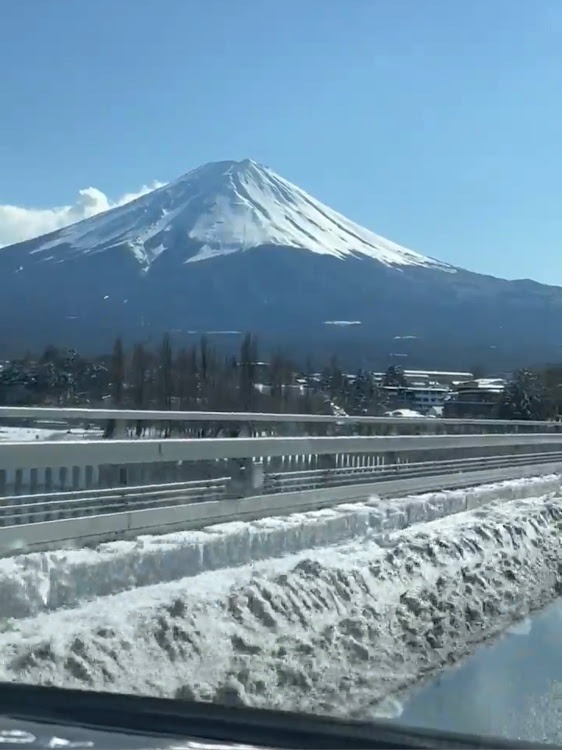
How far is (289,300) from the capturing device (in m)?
166

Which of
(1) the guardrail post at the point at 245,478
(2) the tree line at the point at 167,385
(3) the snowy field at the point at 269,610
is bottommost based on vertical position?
(3) the snowy field at the point at 269,610

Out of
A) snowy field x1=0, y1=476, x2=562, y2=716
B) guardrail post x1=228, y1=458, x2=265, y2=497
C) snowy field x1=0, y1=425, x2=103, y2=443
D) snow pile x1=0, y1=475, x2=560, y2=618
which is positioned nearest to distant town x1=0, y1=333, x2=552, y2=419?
snowy field x1=0, y1=425, x2=103, y2=443

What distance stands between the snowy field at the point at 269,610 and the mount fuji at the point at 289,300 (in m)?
83.5

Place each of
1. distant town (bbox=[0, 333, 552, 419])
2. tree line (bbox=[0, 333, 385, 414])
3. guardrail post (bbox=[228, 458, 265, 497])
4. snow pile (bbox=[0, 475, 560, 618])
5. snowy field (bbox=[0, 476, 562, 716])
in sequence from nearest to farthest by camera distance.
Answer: snowy field (bbox=[0, 476, 562, 716]), snow pile (bbox=[0, 475, 560, 618]), guardrail post (bbox=[228, 458, 265, 497]), tree line (bbox=[0, 333, 385, 414]), distant town (bbox=[0, 333, 552, 419])

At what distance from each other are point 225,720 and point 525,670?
4.47 metres

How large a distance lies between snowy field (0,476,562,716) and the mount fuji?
83.5 metres

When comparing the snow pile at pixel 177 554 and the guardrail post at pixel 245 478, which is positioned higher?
the guardrail post at pixel 245 478

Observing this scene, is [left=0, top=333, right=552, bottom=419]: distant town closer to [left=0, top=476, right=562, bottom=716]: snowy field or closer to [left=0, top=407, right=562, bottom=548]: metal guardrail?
[left=0, top=407, right=562, bottom=548]: metal guardrail

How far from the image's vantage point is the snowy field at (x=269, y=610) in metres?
6.63

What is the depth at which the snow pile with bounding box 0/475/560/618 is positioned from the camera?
309 inches

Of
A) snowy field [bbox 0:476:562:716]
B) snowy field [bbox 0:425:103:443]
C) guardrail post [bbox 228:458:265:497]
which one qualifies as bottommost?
snowy field [bbox 0:476:562:716]

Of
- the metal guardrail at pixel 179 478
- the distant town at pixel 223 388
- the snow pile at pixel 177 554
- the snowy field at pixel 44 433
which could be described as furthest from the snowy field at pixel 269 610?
the distant town at pixel 223 388

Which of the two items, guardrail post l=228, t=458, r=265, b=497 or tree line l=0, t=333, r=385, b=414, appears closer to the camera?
guardrail post l=228, t=458, r=265, b=497

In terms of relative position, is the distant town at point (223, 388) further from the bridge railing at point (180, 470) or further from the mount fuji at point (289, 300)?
the mount fuji at point (289, 300)
